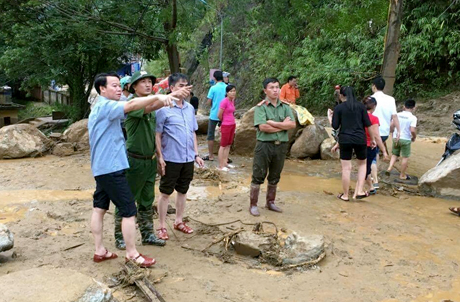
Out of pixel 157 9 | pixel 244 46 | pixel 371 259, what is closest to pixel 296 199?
pixel 371 259

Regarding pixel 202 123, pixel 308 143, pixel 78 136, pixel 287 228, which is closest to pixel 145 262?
pixel 287 228

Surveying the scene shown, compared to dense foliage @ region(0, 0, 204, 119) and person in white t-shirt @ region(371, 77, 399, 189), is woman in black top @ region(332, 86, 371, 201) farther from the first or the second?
dense foliage @ region(0, 0, 204, 119)

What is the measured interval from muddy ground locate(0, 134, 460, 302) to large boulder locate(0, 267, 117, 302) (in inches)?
20.8

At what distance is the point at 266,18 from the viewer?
30.2 ft

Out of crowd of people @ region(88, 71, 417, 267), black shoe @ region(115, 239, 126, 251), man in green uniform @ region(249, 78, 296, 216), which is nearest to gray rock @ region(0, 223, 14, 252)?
crowd of people @ region(88, 71, 417, 267)

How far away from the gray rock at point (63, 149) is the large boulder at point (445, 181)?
7639 millimetres

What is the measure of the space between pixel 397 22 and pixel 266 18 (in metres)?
2.76

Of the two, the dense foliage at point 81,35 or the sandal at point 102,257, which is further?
the dense foliage at point 81,35

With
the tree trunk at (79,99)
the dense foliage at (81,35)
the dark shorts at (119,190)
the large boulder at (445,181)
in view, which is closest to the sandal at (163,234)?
the dark shorts at (119,190)

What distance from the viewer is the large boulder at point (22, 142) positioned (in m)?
9.66

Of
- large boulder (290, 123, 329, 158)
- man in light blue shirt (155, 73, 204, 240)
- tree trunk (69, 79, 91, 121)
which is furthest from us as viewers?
tree trunk (69, 79, 91, 121)

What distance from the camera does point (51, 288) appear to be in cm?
264

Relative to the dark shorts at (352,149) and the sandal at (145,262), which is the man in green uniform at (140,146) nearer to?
the sandal at (145,262)

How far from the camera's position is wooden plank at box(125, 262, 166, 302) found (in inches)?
122
